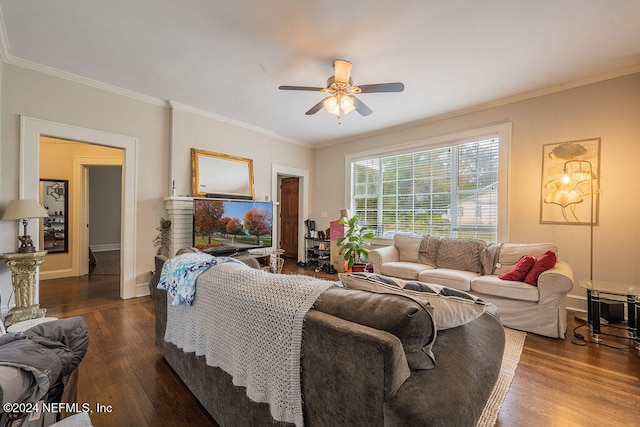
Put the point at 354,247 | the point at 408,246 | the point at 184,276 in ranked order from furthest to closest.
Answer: the point at 354,247 → the point at 408,246 → the point at 184,276

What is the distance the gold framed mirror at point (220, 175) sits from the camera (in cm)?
424

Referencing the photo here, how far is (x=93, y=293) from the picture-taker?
3867 mm

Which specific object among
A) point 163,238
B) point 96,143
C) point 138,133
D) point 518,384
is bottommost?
point 518,384

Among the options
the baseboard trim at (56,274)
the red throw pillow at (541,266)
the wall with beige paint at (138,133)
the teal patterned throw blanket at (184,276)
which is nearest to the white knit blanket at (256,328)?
the teal patterned throw blanket at (184,276)

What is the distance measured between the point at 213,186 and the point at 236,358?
12.0 ft

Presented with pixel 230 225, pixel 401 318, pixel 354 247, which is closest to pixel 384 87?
pixel 401 318

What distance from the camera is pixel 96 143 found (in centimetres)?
344

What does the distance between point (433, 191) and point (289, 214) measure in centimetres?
380

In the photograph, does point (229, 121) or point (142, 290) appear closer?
point (142, 290)

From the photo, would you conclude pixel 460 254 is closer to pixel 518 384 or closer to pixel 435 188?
pixel 435 188

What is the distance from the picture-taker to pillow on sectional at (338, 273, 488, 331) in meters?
1.14

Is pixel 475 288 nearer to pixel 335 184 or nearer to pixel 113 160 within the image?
pixel 335 184

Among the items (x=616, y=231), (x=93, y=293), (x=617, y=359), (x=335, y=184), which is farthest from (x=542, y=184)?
(x=93, y=293)

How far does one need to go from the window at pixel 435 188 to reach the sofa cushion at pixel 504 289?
1.19m
